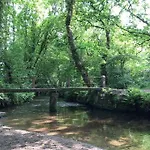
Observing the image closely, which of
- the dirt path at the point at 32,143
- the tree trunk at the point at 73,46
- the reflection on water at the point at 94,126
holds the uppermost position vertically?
the tree trunk at the point at 73,46

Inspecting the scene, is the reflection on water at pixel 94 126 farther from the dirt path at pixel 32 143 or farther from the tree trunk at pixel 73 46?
the tree trunk at pixel 73 46

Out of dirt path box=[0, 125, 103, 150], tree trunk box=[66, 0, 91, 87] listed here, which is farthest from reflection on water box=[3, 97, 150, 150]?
tree trunk box=[66, 0, 91, 87]

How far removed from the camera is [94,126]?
12414 mm

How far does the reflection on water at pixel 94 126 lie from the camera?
31.4ft

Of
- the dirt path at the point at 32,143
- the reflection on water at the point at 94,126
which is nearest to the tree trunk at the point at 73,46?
the reflection on water at the point at 94,126

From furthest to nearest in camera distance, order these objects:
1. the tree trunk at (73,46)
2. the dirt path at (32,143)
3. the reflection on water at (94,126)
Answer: the tree trunk at (73,46)
the reflection on water at (94,126)
the dirt path at (32,143)

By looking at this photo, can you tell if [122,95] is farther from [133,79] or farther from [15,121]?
[133,79]

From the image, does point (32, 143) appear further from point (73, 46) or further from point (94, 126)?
point (73, 46)

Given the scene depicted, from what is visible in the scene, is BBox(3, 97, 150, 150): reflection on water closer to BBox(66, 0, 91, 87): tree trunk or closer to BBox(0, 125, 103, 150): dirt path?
BBox(0, 125, 103, 150): dirt path

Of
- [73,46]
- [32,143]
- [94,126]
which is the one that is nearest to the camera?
[32,143]

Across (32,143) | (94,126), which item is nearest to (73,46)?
(94,126)

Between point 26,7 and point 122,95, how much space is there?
13.1 m

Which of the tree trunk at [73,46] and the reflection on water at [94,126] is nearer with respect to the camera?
the reflection on water at [94,126]

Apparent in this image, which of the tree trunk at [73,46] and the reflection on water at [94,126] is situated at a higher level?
the tree trunk at [73,46]
